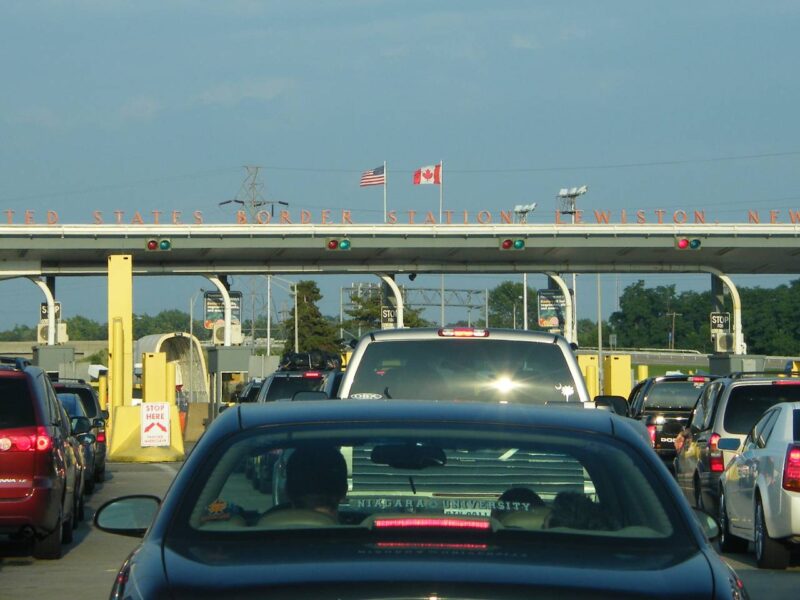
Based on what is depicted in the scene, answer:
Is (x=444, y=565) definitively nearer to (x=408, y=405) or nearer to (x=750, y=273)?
(x=408, y=405)

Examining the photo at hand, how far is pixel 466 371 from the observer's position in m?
10.8

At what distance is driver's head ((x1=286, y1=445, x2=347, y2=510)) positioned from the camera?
4.55 m

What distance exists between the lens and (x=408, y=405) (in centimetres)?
488

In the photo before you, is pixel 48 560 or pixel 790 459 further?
pixel 48 560

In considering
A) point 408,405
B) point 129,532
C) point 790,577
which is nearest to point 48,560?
point 790,577

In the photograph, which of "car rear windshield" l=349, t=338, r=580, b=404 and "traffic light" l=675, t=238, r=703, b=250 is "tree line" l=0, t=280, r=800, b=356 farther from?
"car rear windshield" l=349, t=338, r=580, b=404

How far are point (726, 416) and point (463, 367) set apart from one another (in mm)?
5457

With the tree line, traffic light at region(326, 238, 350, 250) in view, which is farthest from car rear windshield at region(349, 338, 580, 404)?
the tree line

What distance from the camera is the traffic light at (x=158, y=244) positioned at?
4962cm

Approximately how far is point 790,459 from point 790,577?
0.96 meters

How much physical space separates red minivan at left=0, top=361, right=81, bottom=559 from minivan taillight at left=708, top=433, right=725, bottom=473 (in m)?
6.70

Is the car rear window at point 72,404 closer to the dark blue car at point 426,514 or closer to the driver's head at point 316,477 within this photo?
the dark blue car at point 426,514

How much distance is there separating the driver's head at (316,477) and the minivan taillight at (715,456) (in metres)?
11.1

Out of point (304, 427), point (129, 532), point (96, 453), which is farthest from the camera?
point (96, 453)
